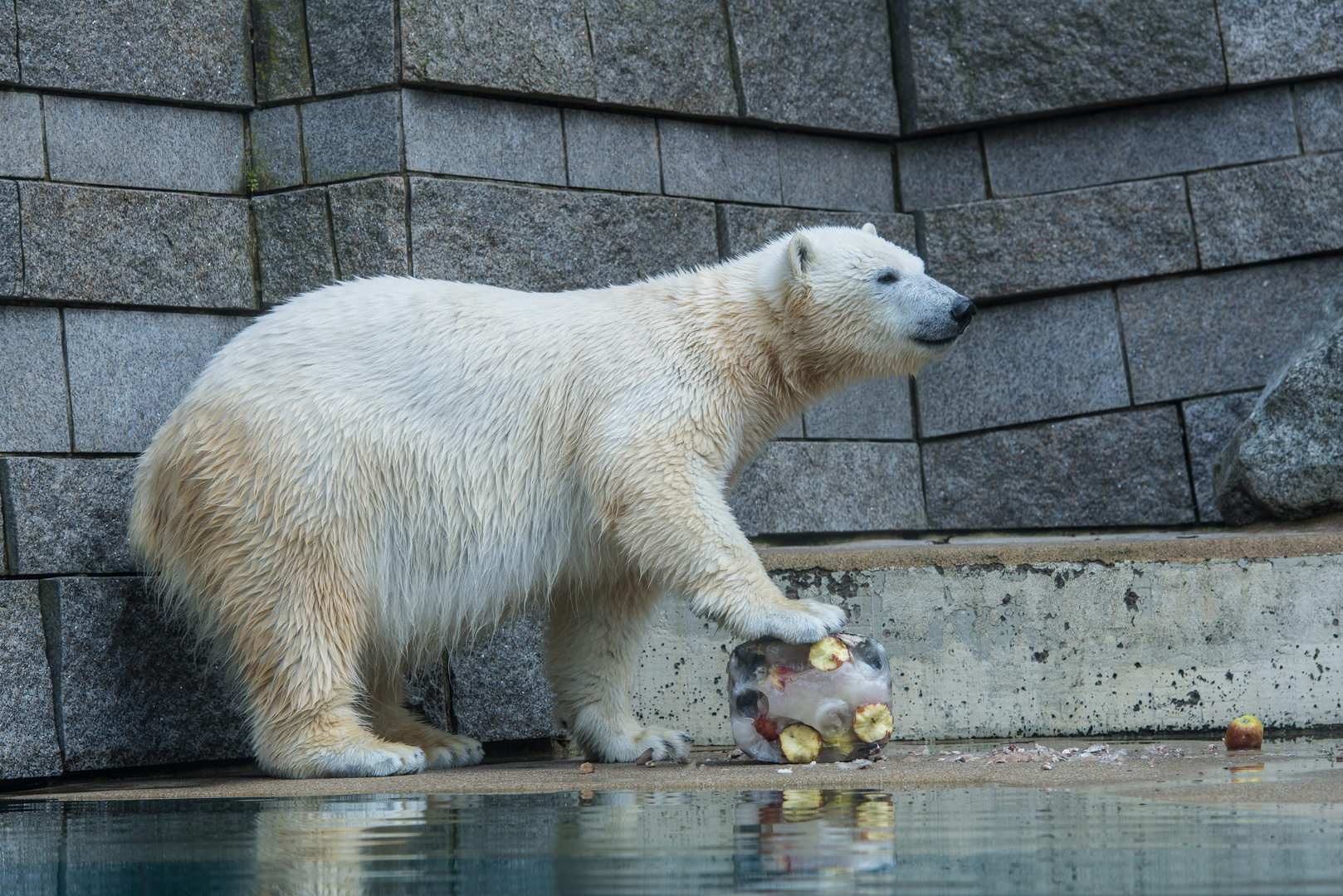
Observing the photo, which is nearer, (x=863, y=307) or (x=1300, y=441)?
(x=863, y=307)

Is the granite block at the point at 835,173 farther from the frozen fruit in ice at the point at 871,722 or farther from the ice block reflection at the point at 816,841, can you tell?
the ice block reflection at the point at 816,841

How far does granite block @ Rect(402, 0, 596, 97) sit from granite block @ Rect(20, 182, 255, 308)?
33.0 inches

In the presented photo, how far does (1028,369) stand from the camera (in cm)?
670

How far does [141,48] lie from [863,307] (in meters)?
2.56

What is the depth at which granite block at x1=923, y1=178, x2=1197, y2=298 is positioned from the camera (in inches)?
256

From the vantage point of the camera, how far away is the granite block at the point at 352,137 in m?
5.23

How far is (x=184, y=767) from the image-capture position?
486cm

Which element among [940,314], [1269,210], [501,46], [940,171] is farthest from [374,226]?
[1269,210]

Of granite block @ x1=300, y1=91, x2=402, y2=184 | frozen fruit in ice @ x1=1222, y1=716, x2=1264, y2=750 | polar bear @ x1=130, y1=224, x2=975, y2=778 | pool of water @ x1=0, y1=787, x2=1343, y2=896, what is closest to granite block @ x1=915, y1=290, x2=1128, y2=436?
polar bear @ x1=130, y1=224, x2=975, y2=778

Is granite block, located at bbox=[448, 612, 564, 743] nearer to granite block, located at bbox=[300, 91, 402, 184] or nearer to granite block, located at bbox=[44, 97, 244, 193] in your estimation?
granite block, located at bbox=[300, 91, 402, 184]

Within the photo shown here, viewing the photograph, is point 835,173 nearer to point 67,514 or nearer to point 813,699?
point 813,699

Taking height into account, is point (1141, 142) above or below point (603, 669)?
Result: above

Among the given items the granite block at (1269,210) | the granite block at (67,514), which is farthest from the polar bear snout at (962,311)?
the granite block at (67,514)

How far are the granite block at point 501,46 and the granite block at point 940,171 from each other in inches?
69.7
